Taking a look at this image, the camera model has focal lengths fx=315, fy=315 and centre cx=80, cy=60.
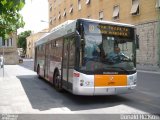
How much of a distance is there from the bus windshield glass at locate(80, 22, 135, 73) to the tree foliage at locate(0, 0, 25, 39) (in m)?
2.26

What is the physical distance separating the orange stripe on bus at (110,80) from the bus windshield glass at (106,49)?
19 centimetres

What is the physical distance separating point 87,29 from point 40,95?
11.9 ft

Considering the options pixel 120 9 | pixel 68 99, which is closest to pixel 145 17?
pixel 120 9

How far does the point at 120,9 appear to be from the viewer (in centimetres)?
3616

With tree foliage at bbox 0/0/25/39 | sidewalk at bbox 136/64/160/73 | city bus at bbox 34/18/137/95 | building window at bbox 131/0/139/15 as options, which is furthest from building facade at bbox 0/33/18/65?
tree foliage at bbox 0/0/25/39

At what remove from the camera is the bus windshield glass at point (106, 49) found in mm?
9764

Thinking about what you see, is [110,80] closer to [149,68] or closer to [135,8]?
[149,68]

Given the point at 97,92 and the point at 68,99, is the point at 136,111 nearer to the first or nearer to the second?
the point at 97,92

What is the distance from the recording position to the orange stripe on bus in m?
9.75

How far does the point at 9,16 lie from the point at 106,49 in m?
3.78

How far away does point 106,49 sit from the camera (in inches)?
394

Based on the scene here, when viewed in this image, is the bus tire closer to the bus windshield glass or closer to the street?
the street

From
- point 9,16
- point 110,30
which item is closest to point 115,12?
point 110,30

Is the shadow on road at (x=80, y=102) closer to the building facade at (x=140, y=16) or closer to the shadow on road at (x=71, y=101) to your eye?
the shadow on road at (x=71, y=101)
